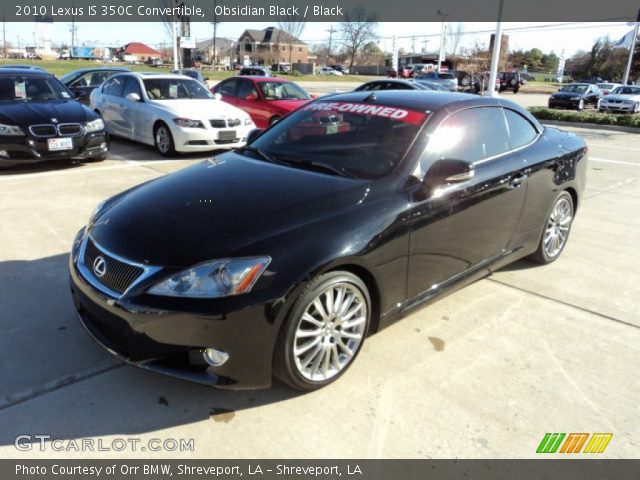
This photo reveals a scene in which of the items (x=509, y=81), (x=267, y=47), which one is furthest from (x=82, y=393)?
(x=267, y=47)

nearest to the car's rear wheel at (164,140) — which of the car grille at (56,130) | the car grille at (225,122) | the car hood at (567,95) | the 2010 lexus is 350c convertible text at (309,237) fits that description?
the car grille at (225,122)

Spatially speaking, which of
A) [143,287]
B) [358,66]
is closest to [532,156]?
[143,287]

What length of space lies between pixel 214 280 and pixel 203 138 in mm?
6906

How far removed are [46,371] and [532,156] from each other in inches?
149

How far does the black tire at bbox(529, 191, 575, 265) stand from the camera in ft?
14.8

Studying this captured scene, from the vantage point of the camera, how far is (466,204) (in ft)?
11.2

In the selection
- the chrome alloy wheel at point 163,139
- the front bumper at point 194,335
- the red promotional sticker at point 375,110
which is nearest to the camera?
the front bumper at point 194,335

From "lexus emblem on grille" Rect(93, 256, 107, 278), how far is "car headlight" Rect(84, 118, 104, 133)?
6025 mm

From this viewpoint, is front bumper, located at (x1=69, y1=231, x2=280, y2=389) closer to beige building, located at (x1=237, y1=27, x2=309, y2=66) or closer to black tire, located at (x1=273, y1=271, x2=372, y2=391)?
black tire, located at (x1=273, y1=271, x2=372, y2=391)

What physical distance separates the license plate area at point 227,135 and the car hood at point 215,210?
19.0 ft

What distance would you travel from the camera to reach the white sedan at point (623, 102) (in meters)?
25.0

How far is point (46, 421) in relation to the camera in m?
2.52

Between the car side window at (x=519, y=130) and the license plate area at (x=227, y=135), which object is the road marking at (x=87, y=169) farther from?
the car side window at (x=519, y=130)
